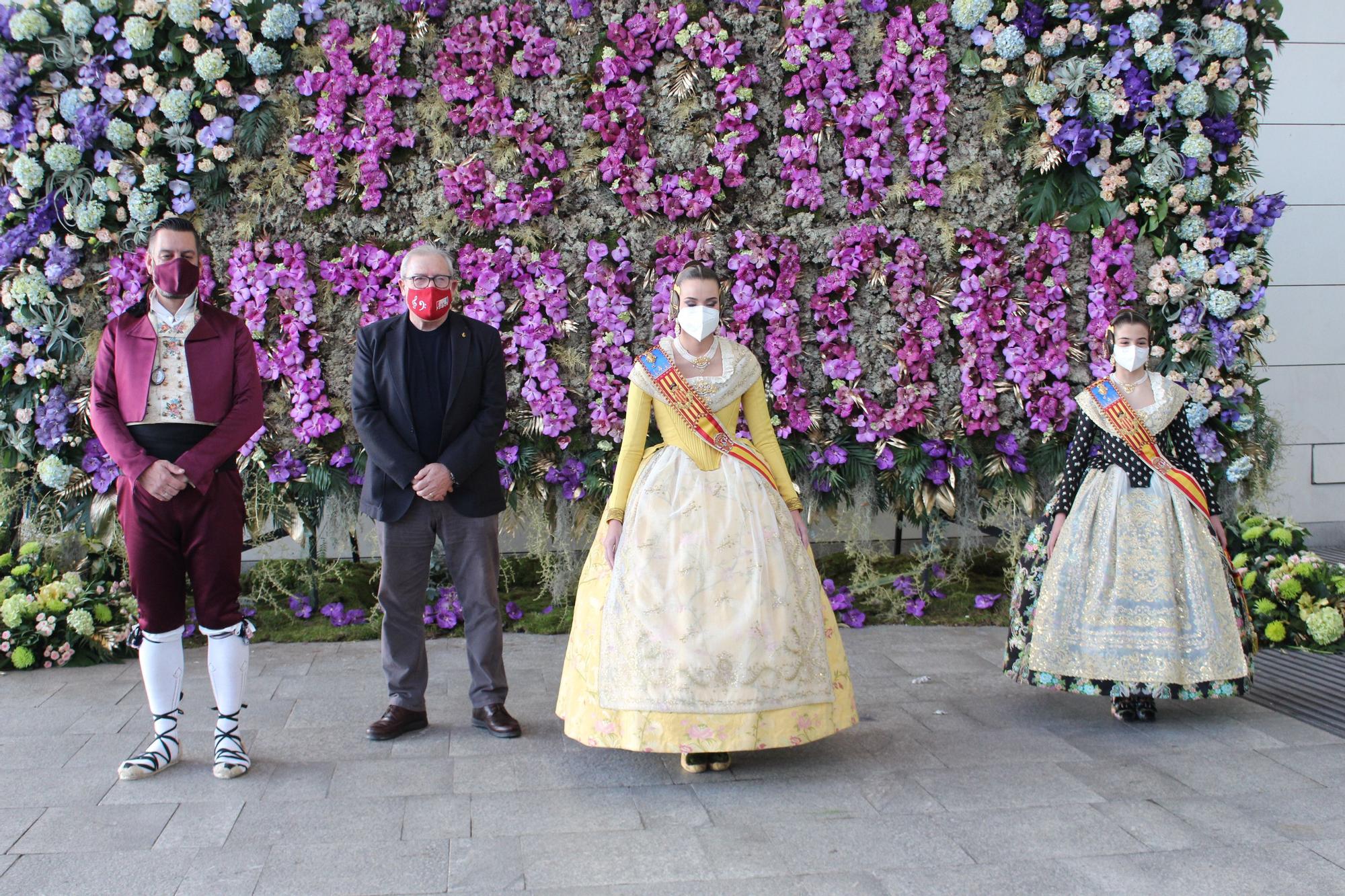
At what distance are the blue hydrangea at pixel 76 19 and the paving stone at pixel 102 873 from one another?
148 inches

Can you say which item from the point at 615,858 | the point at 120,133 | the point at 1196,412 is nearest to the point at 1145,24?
the point at 1196,412

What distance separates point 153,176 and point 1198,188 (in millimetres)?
4903

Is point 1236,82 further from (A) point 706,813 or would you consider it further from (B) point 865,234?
(A) point 706,813

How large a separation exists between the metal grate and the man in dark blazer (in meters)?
2.79

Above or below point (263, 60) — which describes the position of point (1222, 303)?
below

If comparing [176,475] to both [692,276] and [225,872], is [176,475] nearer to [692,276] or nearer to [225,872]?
[225,872]

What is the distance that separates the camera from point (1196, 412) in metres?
5.34

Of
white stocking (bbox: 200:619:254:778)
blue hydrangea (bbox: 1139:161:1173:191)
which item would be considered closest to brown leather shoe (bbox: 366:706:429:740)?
white stocking (bbox: 200:619:254:778)

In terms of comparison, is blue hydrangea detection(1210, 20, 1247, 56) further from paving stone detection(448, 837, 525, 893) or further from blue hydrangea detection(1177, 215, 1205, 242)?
paving stone detection(448, 837, 525, 893)

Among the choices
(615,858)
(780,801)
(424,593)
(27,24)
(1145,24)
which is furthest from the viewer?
(1145,24)

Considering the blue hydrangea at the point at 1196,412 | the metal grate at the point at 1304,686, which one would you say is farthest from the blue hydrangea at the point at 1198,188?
the metal grate at the point at 1304,686

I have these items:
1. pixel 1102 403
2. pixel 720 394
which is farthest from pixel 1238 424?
pixel 720 394

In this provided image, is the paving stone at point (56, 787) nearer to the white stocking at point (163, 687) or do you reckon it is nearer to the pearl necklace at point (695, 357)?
the white stocking at point (163, 687)

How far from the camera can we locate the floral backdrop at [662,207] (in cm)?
501
